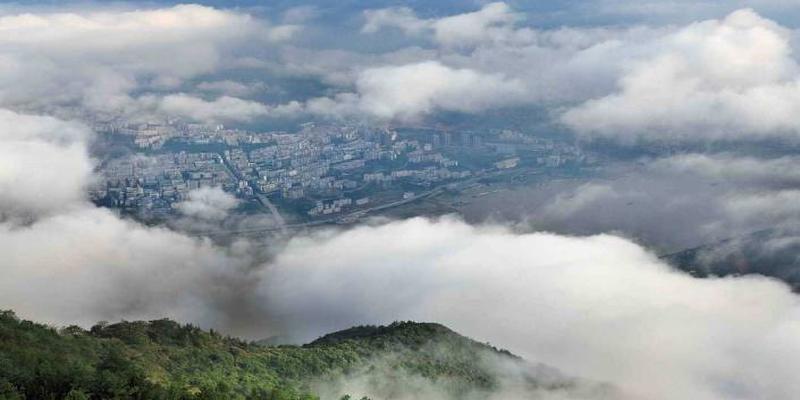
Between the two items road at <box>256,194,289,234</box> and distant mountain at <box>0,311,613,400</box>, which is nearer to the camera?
distant mountain at <box>0,311,613,400</box>

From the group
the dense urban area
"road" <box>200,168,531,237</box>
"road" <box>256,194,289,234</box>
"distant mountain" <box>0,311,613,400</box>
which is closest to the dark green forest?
"distant mountain" <box>0,311,613,400</box>

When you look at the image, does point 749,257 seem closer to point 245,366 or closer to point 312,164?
point 312,164

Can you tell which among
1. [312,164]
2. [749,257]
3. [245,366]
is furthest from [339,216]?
[245,366]

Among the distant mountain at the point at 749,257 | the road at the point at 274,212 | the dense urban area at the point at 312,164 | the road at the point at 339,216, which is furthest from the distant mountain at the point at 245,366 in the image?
the dense urban area at the point at 312,164

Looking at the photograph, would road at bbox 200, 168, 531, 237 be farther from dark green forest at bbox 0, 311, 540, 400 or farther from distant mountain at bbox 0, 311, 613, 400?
dark green forest at bbox 0, 311, 540, 400

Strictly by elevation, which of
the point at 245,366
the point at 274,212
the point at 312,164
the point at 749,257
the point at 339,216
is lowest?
the point at 749,257

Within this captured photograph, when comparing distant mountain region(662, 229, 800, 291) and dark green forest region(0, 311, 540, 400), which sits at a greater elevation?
dark green forest region(0, 311, 540, 400)

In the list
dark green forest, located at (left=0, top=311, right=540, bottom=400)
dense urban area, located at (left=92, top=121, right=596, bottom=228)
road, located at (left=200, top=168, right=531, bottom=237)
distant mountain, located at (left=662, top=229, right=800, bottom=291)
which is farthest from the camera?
dense urban area, located at (left=92, top=121, right=596, bottom=228)
